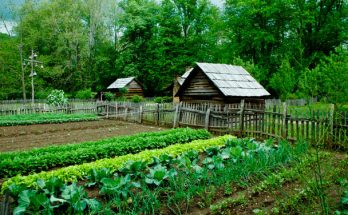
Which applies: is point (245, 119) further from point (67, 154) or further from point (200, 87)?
point (67, 154)

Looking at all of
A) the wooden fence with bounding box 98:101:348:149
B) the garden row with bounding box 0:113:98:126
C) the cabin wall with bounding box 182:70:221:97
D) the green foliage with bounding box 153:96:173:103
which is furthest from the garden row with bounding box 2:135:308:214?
the green foliage with bounding box 153:96:173:103

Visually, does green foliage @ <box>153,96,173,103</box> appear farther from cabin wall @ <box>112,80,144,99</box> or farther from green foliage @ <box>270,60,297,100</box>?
green foliage @ <box>270,60,297,100</box>

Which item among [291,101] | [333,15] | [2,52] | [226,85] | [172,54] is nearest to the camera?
[226,85]

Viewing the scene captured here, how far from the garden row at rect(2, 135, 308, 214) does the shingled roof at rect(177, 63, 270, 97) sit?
10048 millimetres

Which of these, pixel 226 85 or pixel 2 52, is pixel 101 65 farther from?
pixel 226 85

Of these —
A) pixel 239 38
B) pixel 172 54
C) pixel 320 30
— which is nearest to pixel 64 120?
pixel 172 54

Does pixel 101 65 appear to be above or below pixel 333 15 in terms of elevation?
below

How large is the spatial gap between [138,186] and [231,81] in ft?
47.0

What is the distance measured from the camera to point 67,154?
9219 millimetres

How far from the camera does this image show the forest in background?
41.0m

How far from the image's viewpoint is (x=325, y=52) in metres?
41.4

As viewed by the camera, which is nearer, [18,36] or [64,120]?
[64,120]

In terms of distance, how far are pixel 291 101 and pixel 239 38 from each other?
17.1 meters

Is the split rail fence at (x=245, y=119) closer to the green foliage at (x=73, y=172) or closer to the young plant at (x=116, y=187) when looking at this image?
the young plant at (x=116, y=187)
